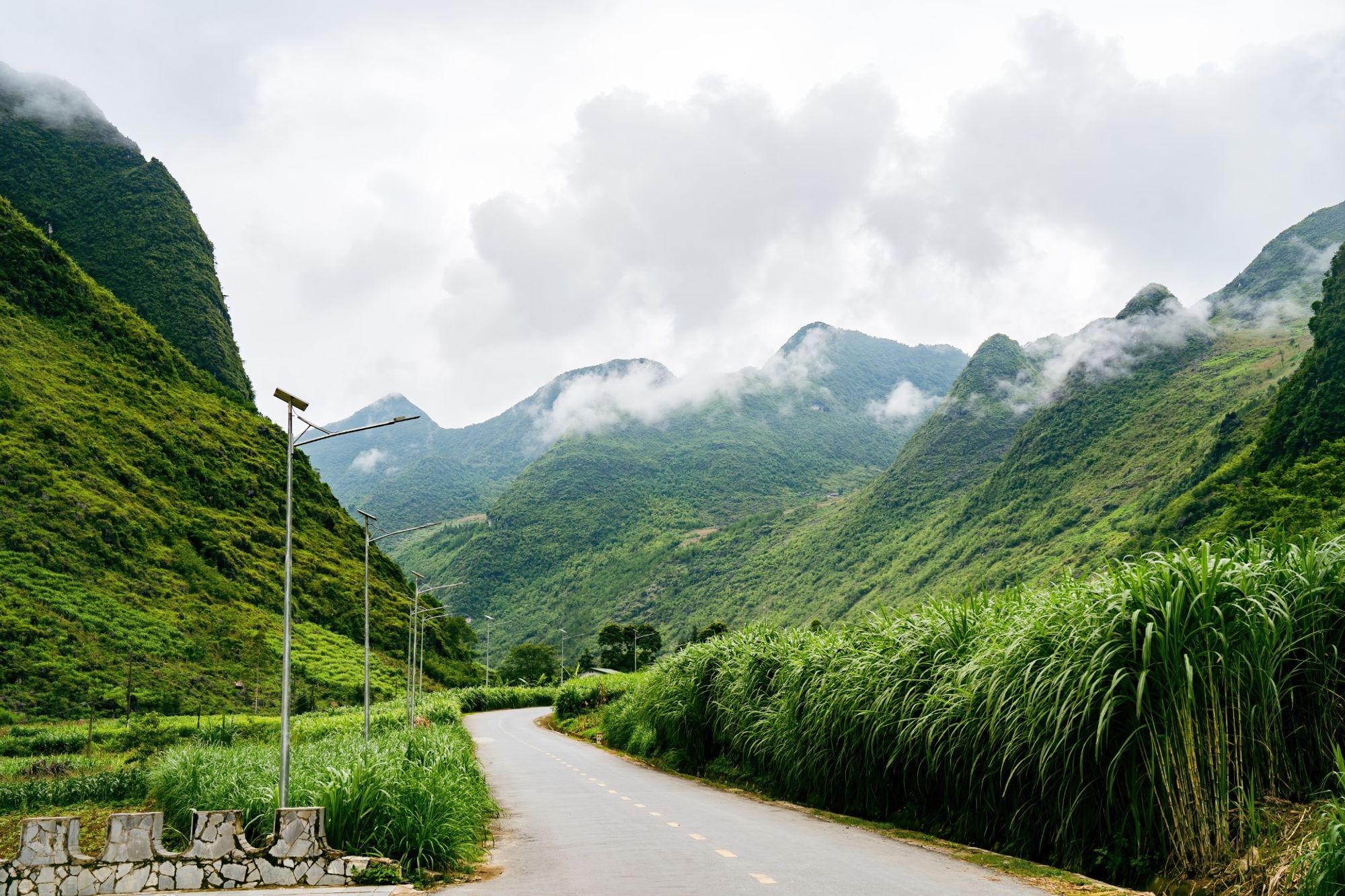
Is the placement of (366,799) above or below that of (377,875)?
above

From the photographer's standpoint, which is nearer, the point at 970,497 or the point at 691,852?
the point at 691,852

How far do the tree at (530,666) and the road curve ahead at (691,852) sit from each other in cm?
7829

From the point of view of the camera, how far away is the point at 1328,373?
5956cm

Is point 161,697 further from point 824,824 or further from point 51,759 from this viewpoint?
point 824,824

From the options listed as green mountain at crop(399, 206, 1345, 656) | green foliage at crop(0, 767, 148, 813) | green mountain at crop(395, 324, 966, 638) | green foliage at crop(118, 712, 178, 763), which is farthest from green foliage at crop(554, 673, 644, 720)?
green mountain at crop(395, 324, 966, 638)

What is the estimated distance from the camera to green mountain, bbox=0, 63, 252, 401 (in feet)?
308

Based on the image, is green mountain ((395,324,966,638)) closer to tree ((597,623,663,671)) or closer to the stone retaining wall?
tree ((597,623,663,671))

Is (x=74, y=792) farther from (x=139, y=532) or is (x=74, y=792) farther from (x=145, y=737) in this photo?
(x=139, y=532)

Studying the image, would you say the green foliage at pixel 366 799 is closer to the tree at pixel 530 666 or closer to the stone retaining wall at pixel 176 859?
the stone retaining wall at pixel 176 859

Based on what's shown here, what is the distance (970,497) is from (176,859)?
114 meters

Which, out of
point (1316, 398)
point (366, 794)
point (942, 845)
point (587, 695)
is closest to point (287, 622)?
point (366, 794)

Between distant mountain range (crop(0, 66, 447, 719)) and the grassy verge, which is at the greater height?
distant mountain range (crop(0, 66, 447, 719))

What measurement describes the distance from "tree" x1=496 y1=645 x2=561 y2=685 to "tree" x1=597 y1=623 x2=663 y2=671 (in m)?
7.11

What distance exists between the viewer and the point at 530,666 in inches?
3716
